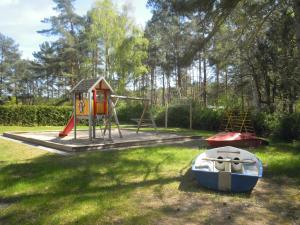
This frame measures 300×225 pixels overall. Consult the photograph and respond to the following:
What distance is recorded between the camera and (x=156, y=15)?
30.6 ft

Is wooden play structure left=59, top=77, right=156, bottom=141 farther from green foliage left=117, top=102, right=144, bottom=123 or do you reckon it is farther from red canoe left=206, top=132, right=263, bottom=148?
green foliage left=117, top=102, right=144, bottom=123

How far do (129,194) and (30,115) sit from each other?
15671 mm

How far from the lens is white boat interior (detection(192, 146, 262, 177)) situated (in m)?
5.25

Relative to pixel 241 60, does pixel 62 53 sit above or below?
above

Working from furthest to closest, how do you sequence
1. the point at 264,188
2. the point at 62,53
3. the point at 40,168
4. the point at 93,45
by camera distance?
1. the point at 62,53
2. the point at 93,45
3. the point at 40,168
4. the point at 264,188

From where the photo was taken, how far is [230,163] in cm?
533

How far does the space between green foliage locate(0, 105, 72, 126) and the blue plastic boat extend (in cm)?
1528

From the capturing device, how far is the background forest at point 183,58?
885 centimetres

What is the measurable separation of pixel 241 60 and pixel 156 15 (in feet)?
29.3

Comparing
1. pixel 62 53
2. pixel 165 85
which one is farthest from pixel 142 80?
pixel 62 53

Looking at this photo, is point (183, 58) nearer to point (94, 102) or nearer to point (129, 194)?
point (94, 102)

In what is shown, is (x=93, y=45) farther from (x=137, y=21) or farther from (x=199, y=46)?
(x=199, y=46)

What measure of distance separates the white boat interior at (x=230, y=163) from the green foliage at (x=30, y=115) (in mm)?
Answer: 15241

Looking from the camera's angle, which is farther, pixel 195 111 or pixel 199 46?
pixel 195 111
